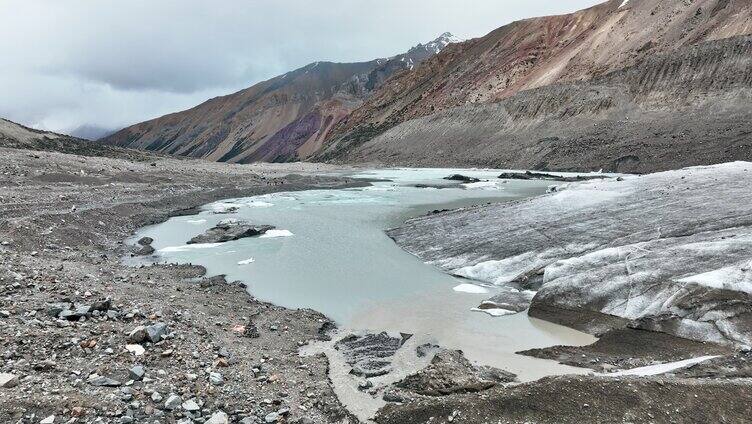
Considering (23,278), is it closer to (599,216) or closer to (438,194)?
(599,216)

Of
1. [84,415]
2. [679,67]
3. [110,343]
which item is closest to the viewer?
[84,415]

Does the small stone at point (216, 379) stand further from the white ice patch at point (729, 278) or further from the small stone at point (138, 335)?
→ the white ice patch at point (729, 278)

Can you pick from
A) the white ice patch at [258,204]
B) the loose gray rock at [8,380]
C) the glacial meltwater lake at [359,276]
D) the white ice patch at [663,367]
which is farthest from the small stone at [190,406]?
the white ice patch at [258,204]

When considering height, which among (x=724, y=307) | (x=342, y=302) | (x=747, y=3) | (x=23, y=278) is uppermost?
(x=747, y=3)

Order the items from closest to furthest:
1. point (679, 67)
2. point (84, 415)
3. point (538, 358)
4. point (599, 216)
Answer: point (84, 415) < point (538, 358) < point (599, 216) < point (679, 67)

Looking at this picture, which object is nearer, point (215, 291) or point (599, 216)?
point (215, 291)

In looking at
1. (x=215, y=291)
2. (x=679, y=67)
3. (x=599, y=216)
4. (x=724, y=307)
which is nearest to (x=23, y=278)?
(x=215, y=291)
